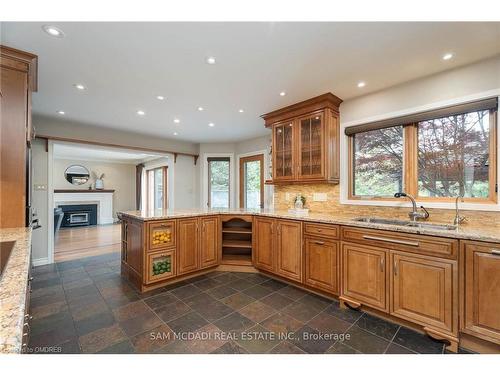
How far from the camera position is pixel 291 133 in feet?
10.8

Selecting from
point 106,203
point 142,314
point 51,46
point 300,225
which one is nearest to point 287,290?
point 300,225

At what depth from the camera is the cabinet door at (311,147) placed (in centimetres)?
297

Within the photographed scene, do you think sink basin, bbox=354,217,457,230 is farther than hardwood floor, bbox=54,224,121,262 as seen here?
No

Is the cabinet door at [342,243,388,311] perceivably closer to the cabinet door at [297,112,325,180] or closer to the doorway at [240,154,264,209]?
the cabinet door at [297,112,325,180]

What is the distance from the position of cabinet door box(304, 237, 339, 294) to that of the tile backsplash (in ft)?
2.36

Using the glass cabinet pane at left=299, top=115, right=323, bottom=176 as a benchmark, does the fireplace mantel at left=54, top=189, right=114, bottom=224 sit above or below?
below

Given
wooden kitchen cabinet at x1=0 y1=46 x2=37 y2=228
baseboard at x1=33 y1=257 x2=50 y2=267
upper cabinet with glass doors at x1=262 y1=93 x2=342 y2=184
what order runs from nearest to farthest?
wooden kitchen cabinet at x1=0 y1=46 x2=37 y2=228 → upper cabinet with glass doors at x1=262 y1=93 x2=342 y2=184 → baseboard at x1=33 y1=257 x2=50 y2=267

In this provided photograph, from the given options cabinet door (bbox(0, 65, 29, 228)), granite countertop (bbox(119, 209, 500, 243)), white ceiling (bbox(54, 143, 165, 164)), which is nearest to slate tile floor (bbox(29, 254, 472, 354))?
granite countertop (bbox(119, 209, 500, 243))

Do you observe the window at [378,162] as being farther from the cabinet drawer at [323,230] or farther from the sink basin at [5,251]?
the sink basin at [5,251]

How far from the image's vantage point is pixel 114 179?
841 centimetres

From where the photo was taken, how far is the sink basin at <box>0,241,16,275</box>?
1.18 meters

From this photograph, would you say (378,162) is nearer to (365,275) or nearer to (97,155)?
(365,275)
